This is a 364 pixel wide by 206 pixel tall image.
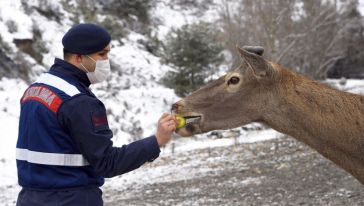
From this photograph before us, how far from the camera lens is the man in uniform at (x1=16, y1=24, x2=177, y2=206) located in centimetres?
372

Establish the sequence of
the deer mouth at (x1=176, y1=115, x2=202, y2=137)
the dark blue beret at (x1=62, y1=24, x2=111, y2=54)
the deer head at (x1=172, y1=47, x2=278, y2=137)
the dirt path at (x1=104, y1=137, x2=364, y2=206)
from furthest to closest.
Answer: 1. the dirt path at (x1=104, y1=137, x2=364, y2=206)
2. the deer head at (x1=172, y1=47, x2=278, y2=137)
3. the deer mouth at (x1=176, y1=115, x2=202, y2=137)
4. the dark blue beret at (x1=62, y1=24, x2=111, y2=54)

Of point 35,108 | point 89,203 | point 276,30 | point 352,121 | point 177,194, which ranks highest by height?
point 276,30

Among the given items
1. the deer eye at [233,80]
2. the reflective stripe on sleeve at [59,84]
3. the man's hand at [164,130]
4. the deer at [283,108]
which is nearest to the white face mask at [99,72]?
the reflective stripe on sleeve at [59,84]

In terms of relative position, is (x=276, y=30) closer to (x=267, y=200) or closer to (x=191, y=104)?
(x=267, y=200)

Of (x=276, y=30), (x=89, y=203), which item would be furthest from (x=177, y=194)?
(x=276, y=30)

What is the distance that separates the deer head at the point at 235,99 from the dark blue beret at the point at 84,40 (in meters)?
1.50

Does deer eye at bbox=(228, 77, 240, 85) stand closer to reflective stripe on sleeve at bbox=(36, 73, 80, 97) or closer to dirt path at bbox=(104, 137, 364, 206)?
reflective stripe on sleeve at bbox=(36, 73, 80, 97)

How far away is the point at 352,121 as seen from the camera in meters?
5.11

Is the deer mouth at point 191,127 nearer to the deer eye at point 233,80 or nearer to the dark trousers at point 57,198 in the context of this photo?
the deer eye at point 233,80

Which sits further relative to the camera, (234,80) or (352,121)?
(234,80)

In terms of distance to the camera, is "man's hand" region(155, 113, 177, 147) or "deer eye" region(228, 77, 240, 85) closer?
"man's hand" region(155, 113, 177, 147)

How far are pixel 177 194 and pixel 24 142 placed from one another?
6889 millimetres

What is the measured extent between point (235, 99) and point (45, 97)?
225cm

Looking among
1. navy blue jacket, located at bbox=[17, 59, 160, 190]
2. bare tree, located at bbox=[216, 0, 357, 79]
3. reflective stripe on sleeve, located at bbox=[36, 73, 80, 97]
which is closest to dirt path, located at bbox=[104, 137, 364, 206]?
navy blue jacket, located at bbox=[17, 59, 160, 190]
